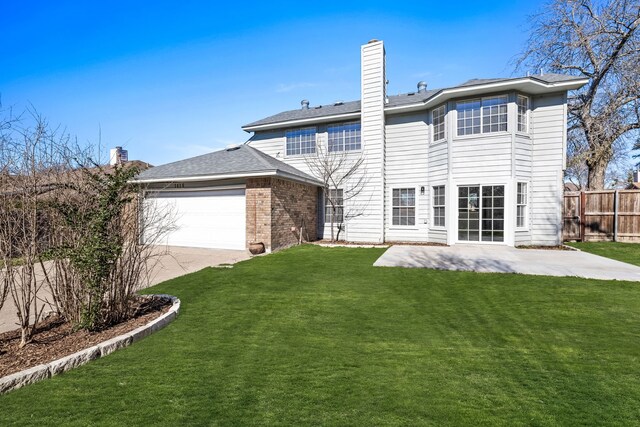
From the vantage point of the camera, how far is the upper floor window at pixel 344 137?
1356 centimetres

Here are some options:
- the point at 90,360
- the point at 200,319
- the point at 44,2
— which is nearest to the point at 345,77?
the point at 44,2

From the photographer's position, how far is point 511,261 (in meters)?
8.28

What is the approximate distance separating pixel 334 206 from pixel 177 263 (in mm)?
7162

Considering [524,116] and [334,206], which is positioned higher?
[524,116]

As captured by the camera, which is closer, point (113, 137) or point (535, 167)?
point (113, 137)

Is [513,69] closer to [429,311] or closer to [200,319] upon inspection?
[429,311]

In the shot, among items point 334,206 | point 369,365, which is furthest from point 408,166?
point 369,365

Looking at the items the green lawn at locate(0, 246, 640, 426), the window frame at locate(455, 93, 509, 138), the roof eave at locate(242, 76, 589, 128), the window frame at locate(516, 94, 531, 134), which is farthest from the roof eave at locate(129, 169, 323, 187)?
the window frame at locate(516, 94, 531, 134)

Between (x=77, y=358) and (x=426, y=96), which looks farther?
(x=426, y=96)

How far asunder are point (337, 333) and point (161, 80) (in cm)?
1155

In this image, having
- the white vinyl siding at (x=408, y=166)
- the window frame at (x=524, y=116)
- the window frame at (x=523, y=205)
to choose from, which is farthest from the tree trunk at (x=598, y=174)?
the white vinyl siding at (x=408, y=166)

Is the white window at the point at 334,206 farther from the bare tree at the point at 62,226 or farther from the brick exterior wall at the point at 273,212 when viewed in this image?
the bare tree at the point at 62,226

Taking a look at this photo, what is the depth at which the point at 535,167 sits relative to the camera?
1118 cm

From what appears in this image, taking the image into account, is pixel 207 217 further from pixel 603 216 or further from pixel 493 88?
pixel 603 216
